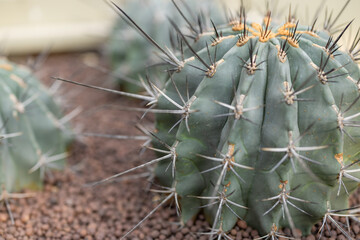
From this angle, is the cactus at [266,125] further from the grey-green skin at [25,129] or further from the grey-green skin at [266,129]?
the grey-green skin at [25,129]

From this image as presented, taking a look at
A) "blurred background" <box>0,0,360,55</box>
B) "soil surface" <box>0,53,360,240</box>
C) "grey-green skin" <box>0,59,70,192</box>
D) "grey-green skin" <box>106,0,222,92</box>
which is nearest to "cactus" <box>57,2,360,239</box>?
Result: "soil surface" <box>0,53,360,240</box>

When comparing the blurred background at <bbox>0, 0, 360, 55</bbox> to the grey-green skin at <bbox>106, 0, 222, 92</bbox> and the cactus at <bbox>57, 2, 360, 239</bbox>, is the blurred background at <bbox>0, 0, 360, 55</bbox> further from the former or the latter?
the cactus at <bbox>57, 2, 360, 239</bbox>

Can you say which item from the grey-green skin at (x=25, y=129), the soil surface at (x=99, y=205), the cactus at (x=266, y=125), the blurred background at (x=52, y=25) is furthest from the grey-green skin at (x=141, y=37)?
the cactus at (x=266, y=125)

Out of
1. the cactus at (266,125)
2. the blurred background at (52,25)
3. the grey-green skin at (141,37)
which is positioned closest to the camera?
the cactus at (266,125)

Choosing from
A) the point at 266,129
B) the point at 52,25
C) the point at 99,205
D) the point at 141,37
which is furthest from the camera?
the point at 52,25

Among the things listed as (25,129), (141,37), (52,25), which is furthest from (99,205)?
(52,25)

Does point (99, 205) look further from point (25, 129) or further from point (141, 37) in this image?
point (141, 37)

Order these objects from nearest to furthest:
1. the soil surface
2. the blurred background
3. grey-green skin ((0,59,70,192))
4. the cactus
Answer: the cactus < the soil surface < grey-green skin ((0,59,70,192)) < the blurred background

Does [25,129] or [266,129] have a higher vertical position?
[266,129]
